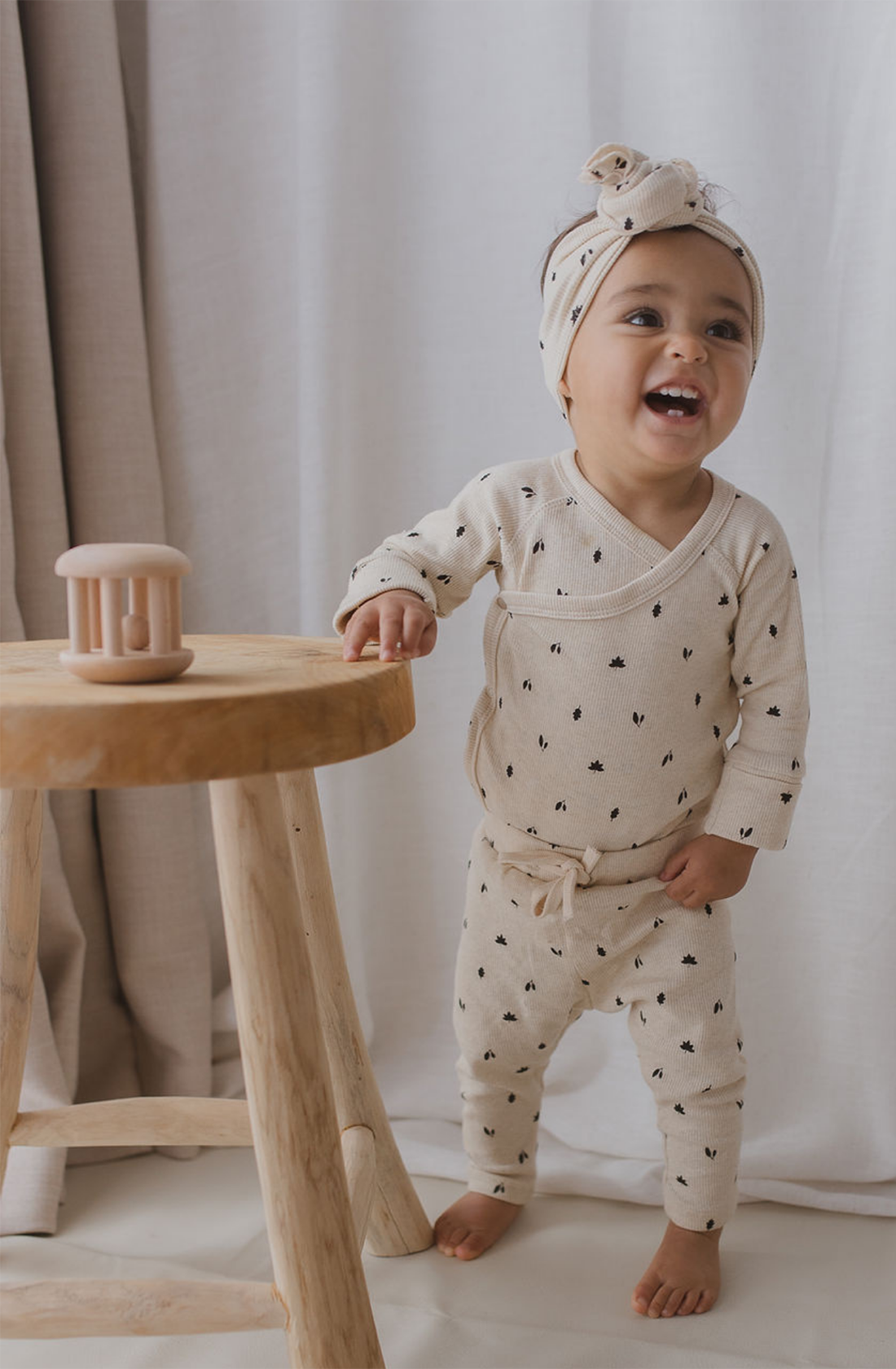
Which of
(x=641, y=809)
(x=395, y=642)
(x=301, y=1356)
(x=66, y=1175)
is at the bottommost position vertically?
(x=66, y=1175)

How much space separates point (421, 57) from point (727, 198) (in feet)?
1.05

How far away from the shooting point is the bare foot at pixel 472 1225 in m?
0.99

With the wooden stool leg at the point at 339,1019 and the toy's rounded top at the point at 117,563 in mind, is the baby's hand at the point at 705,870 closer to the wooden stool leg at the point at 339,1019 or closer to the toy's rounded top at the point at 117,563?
the wooden stool leg at the point at 339,1019

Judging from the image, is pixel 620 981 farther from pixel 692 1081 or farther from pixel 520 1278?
pixel 520 1278

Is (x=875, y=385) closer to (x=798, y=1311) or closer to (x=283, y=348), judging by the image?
(x=283, y=348)

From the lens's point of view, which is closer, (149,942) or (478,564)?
(478,564)

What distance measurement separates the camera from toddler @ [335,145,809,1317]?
81 cm

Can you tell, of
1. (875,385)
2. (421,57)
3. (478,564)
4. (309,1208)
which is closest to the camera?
(309,1208)

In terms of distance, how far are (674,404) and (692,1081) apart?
1.56ft

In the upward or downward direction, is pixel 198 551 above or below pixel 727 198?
below

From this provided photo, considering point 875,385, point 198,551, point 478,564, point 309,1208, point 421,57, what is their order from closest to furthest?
1. point 309,1208
2. point 478,564
3. point 875,385
4. point 421,57
5. point 198,551

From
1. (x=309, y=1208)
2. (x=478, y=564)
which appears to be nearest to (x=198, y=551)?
(x=478, y=564)

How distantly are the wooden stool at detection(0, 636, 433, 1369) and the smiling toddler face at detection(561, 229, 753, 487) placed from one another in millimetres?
241

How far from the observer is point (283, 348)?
4.07 ft
